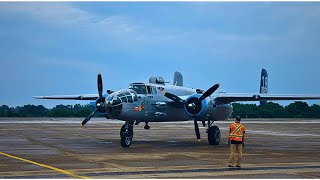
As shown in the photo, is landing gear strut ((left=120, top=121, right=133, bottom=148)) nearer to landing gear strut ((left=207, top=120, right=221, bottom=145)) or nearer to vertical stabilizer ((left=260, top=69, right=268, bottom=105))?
landing gear strut ((left=207, top=120, right=221, bottom=145))

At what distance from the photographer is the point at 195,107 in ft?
99.8

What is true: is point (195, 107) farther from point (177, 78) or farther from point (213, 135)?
point (177, 78)

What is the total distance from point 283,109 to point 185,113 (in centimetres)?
9036

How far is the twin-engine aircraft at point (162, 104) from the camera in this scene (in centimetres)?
2819

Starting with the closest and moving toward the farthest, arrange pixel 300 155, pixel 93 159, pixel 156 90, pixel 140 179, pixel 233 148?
pixel 140 179
pixel 233 148
pixel 93 159
pixel 300 155
pixel 156 90

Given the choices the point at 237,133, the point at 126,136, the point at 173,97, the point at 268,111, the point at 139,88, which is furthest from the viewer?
the point at 268,111

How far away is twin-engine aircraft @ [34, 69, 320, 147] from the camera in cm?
2819

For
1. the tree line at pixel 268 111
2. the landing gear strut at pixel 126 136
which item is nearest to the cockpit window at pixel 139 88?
the landing gear strut at pixel 126 136

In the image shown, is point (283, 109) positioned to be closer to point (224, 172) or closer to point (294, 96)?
point (294, 96)

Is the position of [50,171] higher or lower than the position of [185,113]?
lower

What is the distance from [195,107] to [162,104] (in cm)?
196

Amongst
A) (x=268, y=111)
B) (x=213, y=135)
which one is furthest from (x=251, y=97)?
(x=268, y=111)

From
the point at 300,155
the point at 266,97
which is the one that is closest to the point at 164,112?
the point at 266,97

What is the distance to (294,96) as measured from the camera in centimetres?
3259
